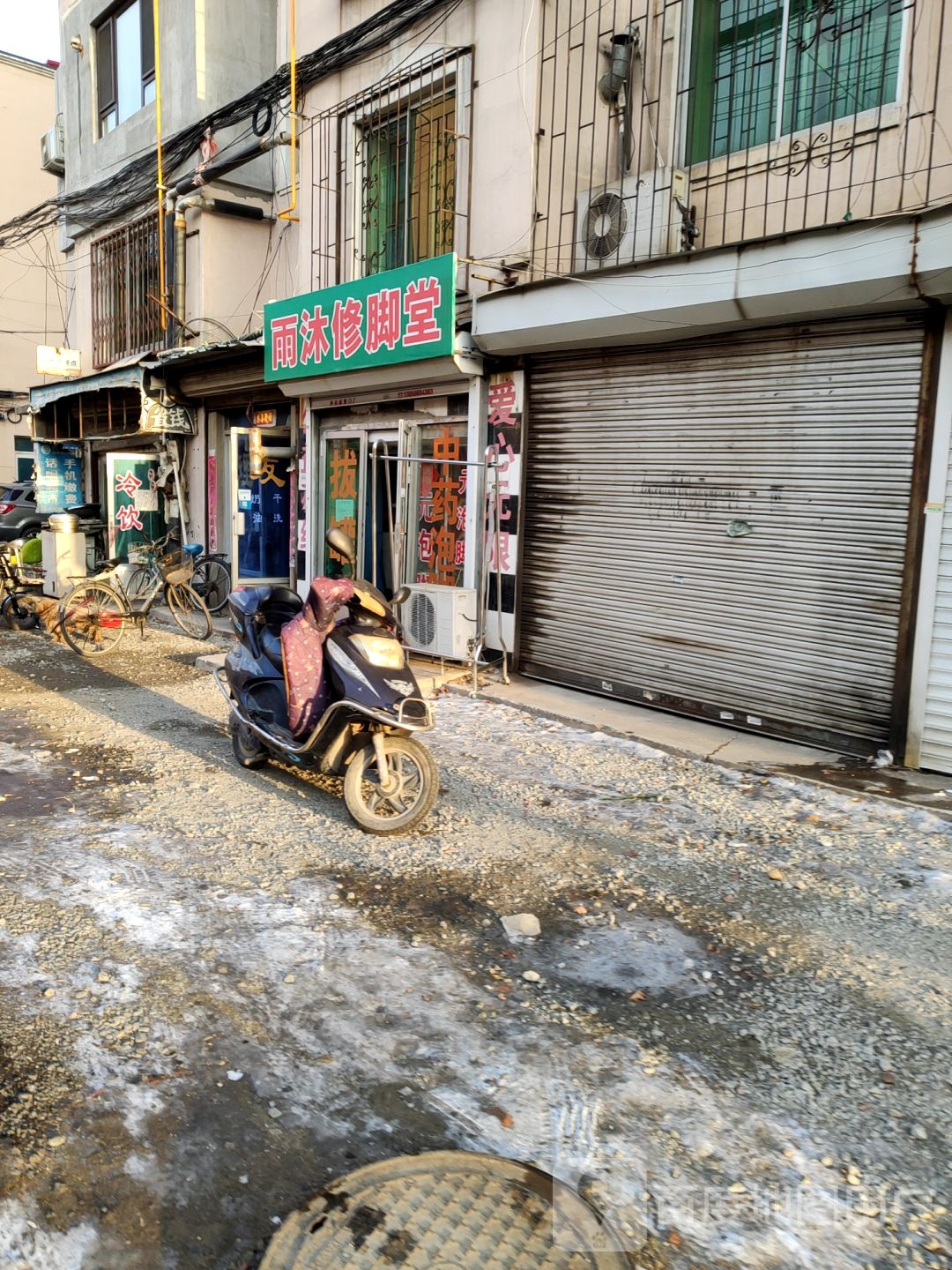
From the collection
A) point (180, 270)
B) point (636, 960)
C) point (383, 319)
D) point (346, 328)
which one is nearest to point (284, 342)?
point (346, 328)

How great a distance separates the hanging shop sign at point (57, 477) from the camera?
17.8m

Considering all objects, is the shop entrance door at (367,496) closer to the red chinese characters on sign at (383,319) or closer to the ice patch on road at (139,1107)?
the red chinese characters on sign at (383,319)

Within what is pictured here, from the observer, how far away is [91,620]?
1031cm

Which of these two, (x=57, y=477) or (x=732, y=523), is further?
(x=57, y=477)

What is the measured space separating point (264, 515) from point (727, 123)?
7905 millimetres

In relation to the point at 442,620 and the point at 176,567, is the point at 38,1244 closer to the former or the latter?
the point at 442,620

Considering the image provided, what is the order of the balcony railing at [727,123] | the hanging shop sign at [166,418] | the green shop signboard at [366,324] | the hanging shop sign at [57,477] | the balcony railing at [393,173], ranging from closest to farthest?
the balcony railing at [727,123], the green shop signboard at [366,324], the balcony railing at [393,173], the hanging shop sign at [166,418], the hanging shop sign at [57,477]

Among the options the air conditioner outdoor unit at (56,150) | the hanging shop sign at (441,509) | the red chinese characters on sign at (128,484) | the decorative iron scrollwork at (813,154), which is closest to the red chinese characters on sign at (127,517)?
the red chinese characters on sign at (128,484)

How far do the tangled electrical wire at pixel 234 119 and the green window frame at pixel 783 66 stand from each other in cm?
345

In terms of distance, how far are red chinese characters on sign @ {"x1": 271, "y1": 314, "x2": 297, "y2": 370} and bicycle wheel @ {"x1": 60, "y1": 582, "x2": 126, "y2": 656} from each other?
10.8 ft

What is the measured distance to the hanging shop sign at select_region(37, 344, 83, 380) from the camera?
16281 millimetres

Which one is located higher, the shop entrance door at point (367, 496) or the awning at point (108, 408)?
the awning at point (108, 408)

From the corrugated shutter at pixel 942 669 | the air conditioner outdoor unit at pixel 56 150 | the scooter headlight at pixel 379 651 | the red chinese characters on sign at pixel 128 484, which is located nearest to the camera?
the scooter headlight at pixel 379 651

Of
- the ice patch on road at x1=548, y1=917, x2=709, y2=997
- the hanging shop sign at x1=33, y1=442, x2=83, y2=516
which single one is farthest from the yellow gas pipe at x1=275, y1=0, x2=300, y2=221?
the ice patch on road at x1=548, y1=917, x2=709, y2=997
